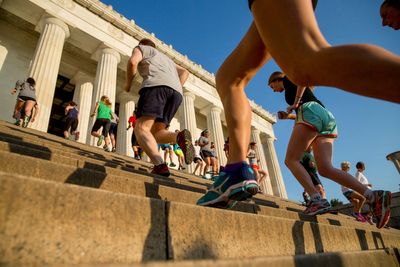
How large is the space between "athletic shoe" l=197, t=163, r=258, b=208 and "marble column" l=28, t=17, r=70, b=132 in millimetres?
9488

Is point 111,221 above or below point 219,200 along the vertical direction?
below

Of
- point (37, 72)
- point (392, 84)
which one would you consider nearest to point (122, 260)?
point (392, 84)

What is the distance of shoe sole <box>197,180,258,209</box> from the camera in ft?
5.44

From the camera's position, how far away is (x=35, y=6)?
11.7 metres

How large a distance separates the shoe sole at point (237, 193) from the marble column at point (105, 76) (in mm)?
10323

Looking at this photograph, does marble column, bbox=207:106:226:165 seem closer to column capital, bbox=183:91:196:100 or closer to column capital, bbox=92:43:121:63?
column capital, bbox=183:91:196:100

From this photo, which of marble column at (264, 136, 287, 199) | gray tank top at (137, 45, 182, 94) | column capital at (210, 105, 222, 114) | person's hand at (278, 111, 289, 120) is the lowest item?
person's hand at (278, 111, 289, 120)

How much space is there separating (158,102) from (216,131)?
16.2 metres

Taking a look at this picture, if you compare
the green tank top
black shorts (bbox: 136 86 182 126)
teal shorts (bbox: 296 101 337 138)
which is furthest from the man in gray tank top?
the green tank top

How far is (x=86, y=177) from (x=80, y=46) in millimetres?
15236

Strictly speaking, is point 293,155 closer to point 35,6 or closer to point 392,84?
point 392,84

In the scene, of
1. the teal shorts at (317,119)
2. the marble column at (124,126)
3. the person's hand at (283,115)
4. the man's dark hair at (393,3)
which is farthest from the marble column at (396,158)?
the marble column at (124,126)

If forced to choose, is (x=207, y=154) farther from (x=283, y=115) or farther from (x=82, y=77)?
(x=82, y=77)

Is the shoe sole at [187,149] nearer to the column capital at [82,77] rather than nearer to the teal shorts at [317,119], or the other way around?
the teal shorts at [317,119]
